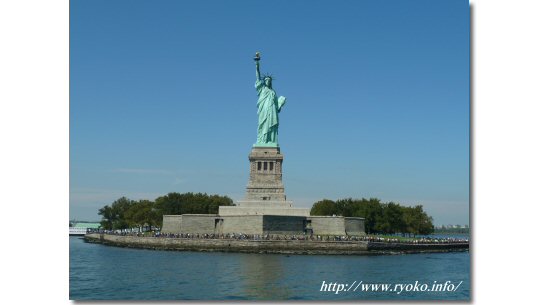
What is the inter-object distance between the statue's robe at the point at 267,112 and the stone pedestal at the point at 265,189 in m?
1.22

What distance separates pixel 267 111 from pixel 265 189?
6.68 metres

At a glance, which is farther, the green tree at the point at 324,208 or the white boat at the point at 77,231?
the white boat at the point at 77,231

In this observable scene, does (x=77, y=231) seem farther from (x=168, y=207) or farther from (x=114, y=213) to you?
(x=168, y=207)

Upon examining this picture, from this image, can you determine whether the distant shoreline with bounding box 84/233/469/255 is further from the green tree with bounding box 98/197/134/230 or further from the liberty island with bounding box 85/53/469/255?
the green tree with bounding box 98/197/134/230

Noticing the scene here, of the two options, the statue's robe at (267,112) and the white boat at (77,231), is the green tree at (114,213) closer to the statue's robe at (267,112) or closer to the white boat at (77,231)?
the white boat at (77,231)

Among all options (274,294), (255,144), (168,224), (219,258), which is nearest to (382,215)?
(255,144)

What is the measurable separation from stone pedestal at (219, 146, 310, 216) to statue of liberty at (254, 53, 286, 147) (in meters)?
0.99

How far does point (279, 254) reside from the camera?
1748 inches

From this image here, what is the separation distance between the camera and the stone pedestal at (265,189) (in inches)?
2061

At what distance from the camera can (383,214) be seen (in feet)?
213

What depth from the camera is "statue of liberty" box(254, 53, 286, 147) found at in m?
57.0

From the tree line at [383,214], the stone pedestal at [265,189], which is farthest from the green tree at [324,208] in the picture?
the stone pedestal at [265,189]

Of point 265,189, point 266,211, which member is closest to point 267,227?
point 266,211
